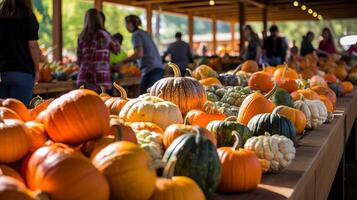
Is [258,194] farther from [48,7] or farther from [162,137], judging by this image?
[48,7]

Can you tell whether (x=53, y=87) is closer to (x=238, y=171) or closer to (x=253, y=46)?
(x=253, y=46)

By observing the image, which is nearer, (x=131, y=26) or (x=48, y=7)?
(x=131, y=26)

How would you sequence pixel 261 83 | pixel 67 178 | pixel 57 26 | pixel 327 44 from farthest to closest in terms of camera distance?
pixel 327 44, pixel 57 26, pixel 261 83, pixel 67 178

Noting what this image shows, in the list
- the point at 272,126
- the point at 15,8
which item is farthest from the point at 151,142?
the point at 15,8

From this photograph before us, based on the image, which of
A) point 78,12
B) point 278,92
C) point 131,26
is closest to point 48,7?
point 78,12

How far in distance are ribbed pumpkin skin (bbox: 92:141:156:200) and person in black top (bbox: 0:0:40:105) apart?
2.91 metres

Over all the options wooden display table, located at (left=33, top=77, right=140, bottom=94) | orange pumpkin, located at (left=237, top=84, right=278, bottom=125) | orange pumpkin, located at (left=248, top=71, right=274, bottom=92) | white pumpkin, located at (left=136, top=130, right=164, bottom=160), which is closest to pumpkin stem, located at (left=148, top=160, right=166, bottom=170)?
white pumpkin, located at (left=136, top=130, right=164, bottom=160)

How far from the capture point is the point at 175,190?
1.21m

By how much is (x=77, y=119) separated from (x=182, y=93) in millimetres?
1202

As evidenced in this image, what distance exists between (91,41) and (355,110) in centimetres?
270

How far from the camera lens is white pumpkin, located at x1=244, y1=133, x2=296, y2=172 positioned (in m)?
1.79

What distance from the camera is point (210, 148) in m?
1.43

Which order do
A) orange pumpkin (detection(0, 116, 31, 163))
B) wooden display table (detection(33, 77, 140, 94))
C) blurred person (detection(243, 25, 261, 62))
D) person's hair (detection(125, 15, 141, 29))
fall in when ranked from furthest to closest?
blurred person (detection(243, 25, 261, 62))
person's hair (detection(125, 15, 141, 29))
wooden display table (detection(33, 77, 140, 94))
orange pumpkin (detection(0, 116, 31, 163))

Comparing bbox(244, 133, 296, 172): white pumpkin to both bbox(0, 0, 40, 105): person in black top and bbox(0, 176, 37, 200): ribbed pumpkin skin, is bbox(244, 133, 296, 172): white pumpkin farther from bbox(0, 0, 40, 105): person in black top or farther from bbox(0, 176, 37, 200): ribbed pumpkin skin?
bbox(0, 0, 40, 105): person in black top
